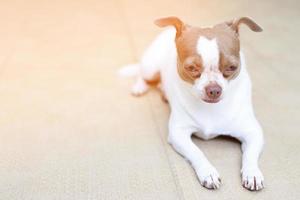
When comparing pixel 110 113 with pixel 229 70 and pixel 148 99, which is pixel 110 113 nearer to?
pixel 148 99

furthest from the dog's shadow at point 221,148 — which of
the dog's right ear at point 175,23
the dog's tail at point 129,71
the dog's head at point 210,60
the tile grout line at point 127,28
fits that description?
the tile grout line at point 127,28

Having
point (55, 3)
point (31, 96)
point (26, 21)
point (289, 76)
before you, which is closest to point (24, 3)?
point (55, 3)

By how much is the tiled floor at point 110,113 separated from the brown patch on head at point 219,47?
31 cm

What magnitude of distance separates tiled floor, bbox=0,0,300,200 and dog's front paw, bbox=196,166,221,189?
2 cm

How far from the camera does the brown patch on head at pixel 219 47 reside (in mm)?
1299

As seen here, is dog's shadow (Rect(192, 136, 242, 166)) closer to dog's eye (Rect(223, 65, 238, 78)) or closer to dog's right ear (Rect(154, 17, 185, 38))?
dog's eye (Rect(223, 65, 238, 78))

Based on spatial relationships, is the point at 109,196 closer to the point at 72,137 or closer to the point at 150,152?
the point at 150,152

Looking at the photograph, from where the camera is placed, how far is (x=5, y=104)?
1.83m

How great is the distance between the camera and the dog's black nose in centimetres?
129

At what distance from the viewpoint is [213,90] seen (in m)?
1.29

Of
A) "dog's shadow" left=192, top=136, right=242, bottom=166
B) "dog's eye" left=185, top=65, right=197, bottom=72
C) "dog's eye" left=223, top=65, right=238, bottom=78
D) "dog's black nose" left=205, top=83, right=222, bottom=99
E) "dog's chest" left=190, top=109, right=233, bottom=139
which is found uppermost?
"dog's eye" left=185, top=65, right=197, bottom=72

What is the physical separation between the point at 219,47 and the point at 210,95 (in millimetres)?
157

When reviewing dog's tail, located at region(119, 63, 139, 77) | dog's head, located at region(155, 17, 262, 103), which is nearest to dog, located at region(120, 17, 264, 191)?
dog's head, located at region(155, 17, 262, 103)

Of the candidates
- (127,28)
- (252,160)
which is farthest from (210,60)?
(127,28)
